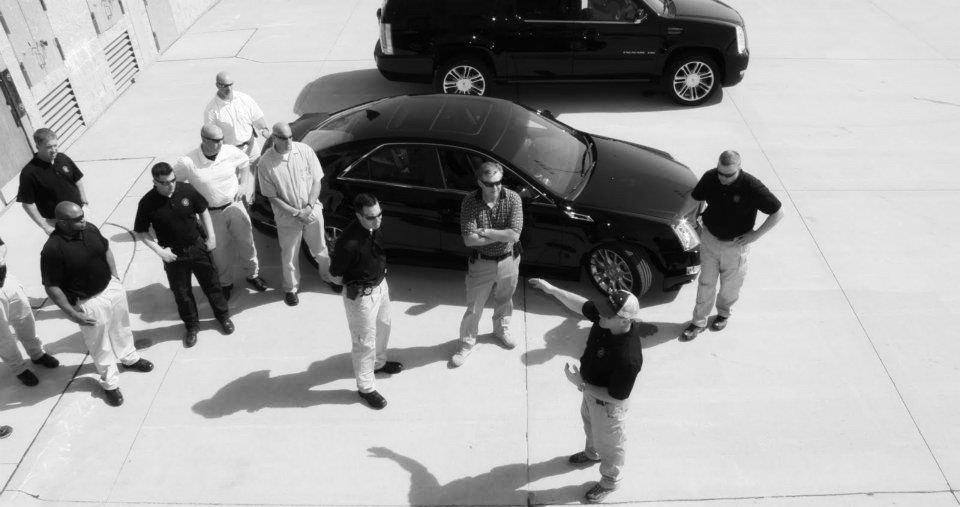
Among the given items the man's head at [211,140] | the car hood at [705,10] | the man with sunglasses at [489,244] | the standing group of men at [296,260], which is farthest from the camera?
the car hood at [705,10]

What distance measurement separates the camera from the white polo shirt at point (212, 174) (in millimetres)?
6297

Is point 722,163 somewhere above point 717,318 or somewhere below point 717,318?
above

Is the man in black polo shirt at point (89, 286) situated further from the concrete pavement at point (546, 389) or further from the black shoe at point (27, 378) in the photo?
the black shoe at point (27, 378)

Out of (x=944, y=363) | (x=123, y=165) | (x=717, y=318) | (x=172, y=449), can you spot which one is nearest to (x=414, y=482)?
(x=172, y=449)

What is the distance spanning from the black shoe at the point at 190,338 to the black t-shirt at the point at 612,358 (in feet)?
11.6

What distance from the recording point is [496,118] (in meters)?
6.96

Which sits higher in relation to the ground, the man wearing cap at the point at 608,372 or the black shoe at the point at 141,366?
the man wearing cap at the point at 608,372

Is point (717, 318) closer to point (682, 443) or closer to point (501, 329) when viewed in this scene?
point (682, 443)

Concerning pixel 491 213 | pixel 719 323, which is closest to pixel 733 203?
pixel 719 323

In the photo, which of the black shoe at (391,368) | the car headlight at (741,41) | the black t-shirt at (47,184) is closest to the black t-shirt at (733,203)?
the black shoe at (391,368)

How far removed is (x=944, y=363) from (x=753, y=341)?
4.72ft

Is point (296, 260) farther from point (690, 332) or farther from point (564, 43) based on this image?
point (564, 43)

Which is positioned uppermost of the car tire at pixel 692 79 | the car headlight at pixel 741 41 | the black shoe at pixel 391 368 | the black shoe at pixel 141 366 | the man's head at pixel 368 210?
the man's head at pixel 368 210

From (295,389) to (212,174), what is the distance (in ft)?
6.32
